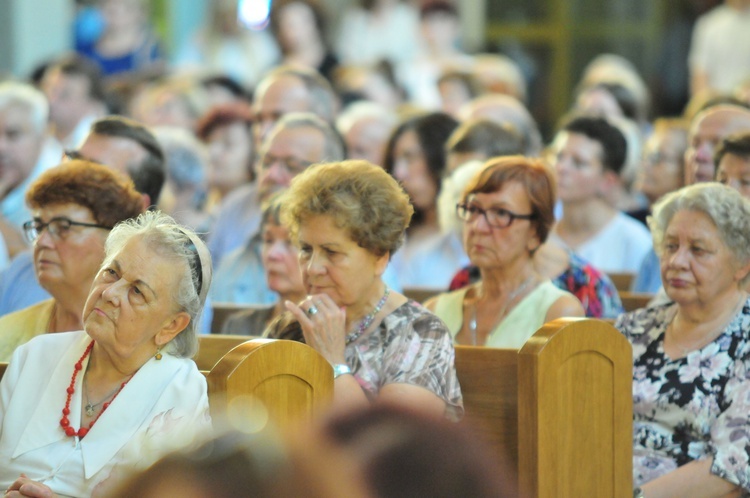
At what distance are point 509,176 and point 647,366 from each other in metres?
0.75

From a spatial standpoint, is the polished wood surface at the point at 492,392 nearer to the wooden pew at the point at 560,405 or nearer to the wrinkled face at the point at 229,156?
the wooden pew at the point at 560,405

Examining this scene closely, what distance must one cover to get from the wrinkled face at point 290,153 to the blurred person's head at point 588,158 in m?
1.25

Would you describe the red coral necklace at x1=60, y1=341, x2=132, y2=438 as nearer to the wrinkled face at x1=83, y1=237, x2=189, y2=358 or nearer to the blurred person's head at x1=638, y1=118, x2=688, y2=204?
the wrinkled face at x1=83, y1=237, x2=189, y2=358

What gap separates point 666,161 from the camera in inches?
223

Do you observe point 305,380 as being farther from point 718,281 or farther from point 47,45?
point 47,45

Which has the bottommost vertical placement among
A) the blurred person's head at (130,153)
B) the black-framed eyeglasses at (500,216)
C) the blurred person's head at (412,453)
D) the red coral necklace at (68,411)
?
the red coral necklace at (68,411)

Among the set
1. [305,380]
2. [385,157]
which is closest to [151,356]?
[305,380]

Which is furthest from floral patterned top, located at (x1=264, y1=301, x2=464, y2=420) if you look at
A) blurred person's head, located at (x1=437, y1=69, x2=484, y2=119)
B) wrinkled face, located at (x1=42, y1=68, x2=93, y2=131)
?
blurred person's head, located at (x1=437, y1=69, x2=484, y2=119)

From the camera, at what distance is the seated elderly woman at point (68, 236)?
322cm

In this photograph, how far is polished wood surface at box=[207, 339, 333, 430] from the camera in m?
2.32

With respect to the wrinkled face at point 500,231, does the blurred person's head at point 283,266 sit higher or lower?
lower

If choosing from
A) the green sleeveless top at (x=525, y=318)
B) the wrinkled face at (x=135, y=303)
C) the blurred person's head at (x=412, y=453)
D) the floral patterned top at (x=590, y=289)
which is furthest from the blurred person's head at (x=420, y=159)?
the blurred person's head at (x=412, y=453)

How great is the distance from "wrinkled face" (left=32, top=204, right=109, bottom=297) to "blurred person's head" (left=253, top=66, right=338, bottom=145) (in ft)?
7.99

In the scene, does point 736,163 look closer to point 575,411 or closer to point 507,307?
point 507,307
